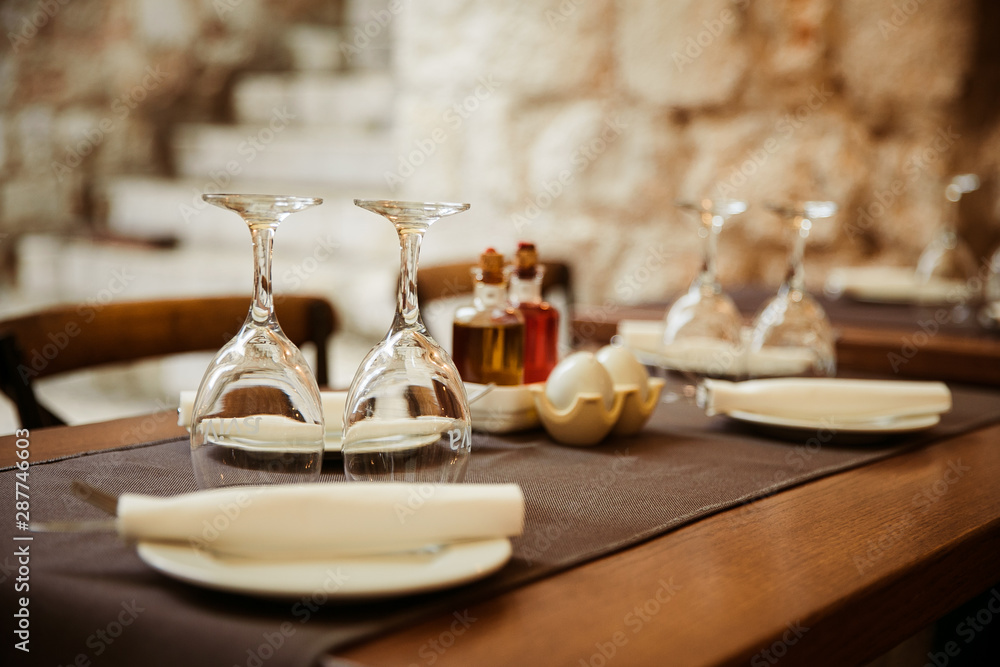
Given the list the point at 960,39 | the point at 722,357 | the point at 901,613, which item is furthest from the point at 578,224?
the point at 901,613

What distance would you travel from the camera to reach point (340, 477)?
0.71 m

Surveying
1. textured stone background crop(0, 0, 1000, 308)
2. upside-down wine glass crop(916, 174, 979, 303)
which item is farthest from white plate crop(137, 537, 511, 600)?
textured stone background crop(0, 0, 1000, 308)

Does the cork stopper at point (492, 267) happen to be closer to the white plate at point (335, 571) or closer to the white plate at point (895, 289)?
the white plate at point (335, 571)

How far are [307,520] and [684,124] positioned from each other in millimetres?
1985

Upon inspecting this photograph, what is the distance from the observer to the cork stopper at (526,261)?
0.93 metres

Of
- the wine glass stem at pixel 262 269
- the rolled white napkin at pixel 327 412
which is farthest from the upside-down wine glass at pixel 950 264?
the wine glass stem at pixel 262 269

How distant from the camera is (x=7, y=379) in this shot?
0.94 meters

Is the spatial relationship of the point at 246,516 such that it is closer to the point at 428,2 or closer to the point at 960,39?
the point at 960,39

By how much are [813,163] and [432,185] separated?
3.38 ft

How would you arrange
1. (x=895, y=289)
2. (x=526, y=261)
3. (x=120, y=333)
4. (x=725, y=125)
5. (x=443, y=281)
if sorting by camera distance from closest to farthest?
(x=526, y=261) < (x=120, y=333) < (x=443, y=281) < (x=895, y=289) < (x=725, y=125)

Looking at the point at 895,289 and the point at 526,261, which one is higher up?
the point at 526,261

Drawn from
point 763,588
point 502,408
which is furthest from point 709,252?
point 763,588

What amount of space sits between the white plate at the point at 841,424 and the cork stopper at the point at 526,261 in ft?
0.77

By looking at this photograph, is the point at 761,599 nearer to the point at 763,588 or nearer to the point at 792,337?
the point at 763,588
